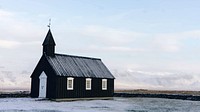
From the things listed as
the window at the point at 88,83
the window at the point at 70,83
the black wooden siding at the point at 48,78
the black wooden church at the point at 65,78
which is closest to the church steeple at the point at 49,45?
the black wooden church at the point at 65,78

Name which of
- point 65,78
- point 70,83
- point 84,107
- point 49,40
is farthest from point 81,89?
point 84,107

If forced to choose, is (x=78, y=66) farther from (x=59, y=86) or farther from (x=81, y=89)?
(x=59, y=86)

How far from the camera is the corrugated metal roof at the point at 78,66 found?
142 ft

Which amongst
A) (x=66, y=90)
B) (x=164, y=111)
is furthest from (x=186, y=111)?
(x=66, y=90)

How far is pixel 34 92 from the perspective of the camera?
148ft

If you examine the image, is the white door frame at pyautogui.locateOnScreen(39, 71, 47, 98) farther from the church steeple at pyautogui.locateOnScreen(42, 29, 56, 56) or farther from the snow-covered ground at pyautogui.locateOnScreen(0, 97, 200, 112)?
the snow-covered ground at pyautogui.locateOnScreen(0, 97, 200, 112)

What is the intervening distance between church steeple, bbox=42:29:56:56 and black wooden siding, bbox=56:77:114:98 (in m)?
4.44

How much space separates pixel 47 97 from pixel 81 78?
16.8 feet

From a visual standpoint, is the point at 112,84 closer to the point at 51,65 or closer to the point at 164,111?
the point at 51,65

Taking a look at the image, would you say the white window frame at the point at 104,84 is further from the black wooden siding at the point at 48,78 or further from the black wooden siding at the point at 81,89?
the black wooden siding at the point at 48,78

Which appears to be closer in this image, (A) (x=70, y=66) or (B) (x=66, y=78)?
(B) (x=66, y=78)

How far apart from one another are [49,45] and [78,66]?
507cm

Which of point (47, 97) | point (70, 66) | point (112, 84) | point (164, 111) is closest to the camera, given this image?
point (164, 111)

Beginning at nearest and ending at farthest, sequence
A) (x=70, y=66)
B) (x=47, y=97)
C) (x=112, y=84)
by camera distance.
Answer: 1. (x=47, y=97)
2. (x=70, y=66)
3. (x=112, y=84)
